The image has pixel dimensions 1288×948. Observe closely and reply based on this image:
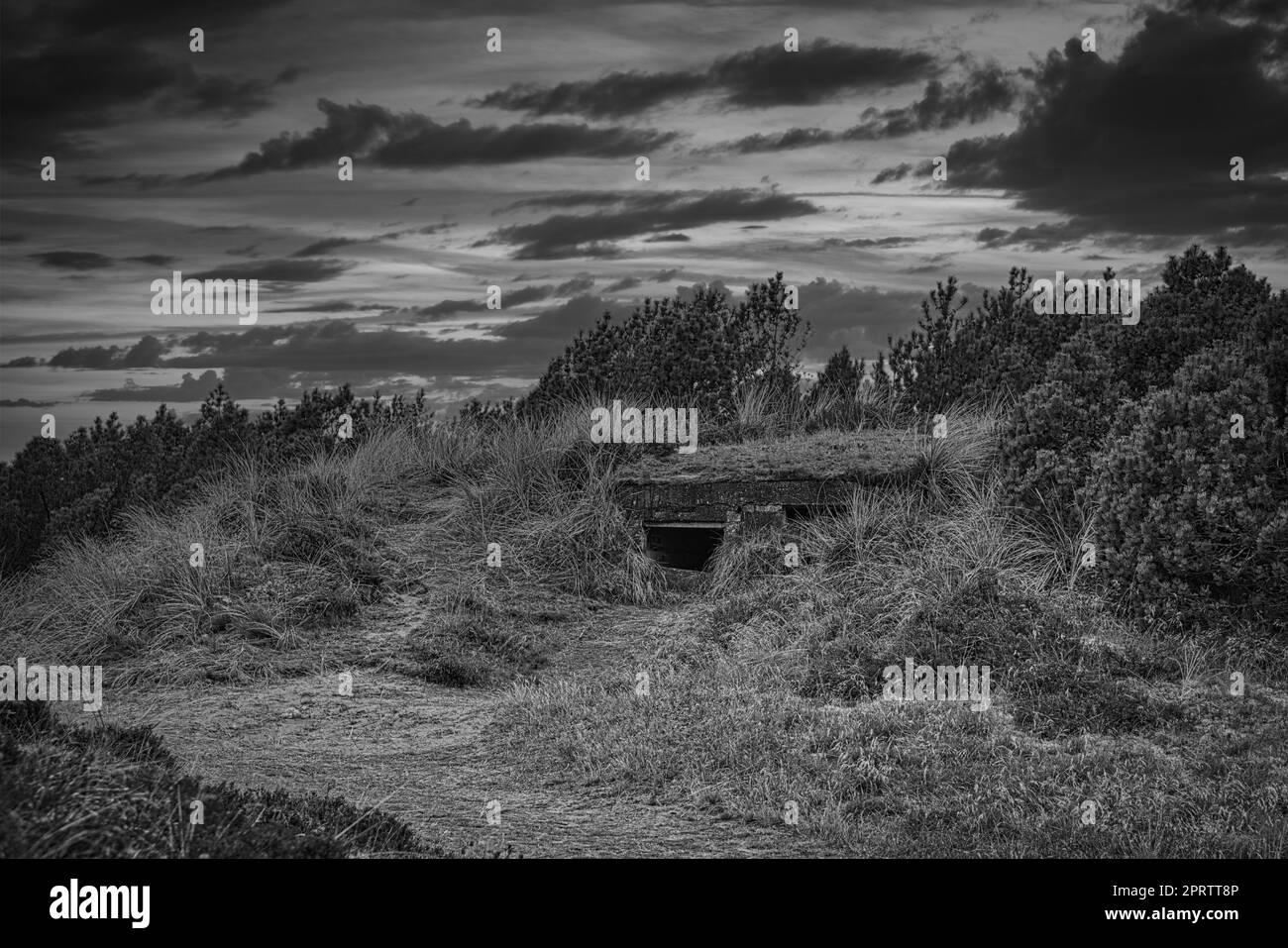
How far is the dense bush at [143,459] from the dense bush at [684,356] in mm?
2318

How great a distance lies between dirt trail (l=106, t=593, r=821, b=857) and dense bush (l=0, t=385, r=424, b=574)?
18.5 feet

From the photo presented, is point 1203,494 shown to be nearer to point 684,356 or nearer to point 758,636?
point 758,636

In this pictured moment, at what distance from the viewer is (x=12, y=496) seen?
16.7 metres

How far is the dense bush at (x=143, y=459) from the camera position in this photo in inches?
583

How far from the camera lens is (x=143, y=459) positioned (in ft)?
55.2

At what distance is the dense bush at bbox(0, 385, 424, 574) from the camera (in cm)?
1482

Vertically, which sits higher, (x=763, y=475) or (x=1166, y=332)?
(x=1166, y=332)

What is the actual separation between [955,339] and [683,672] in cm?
860

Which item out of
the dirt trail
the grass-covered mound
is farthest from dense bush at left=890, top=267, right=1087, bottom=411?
the grass-covered mound

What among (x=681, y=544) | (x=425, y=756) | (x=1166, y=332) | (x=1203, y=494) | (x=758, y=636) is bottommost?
(x=425, y=756)

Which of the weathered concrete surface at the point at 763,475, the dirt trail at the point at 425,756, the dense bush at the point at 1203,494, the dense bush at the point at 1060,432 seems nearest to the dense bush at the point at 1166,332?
the dense bush at the point at 1060,432

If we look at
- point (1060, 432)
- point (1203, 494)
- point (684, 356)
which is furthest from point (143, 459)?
point (1203, 494)

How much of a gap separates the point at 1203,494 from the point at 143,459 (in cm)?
1403

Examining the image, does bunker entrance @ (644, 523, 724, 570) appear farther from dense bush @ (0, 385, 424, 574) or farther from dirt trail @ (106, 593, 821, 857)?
dense bush @ (0, 385, 424, 574)
